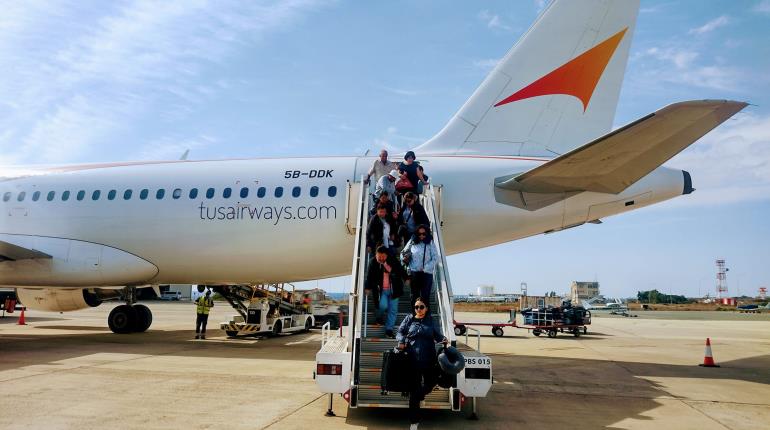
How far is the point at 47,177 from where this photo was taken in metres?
16.3

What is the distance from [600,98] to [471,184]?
144 inches

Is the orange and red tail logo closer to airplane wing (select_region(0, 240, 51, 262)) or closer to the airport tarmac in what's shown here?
the airport tarmac

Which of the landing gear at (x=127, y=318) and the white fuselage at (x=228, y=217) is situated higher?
the white fuselage at (x=228, y=217)

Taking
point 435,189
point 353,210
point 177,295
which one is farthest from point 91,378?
point 177,295

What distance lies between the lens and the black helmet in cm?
548

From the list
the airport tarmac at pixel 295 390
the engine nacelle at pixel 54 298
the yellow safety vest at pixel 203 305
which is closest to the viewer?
the airport tarmac at pixel 295 390

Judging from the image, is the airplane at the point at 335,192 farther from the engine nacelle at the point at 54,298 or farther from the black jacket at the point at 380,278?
the black jacket at the point at 380,278

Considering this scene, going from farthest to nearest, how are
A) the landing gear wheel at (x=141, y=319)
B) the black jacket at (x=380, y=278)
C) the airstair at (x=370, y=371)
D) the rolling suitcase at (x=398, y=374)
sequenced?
the landing gear wheel at (x=141, y=319), the black jacket at (x=380, y=278), the airstair at (x=370, y=371), the rolling suitcase at (x=398, y=374)

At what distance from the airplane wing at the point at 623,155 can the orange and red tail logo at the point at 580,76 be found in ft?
7.93

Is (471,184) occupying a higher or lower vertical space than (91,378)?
higher

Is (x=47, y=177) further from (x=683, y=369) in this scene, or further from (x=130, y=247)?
(x=683, y=369)

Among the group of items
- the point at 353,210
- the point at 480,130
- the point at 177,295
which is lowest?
the point at 177,295

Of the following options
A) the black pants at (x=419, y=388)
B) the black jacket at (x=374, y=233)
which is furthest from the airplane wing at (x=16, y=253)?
the black pants at (x=419, y=388)

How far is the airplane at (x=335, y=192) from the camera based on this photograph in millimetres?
12164
